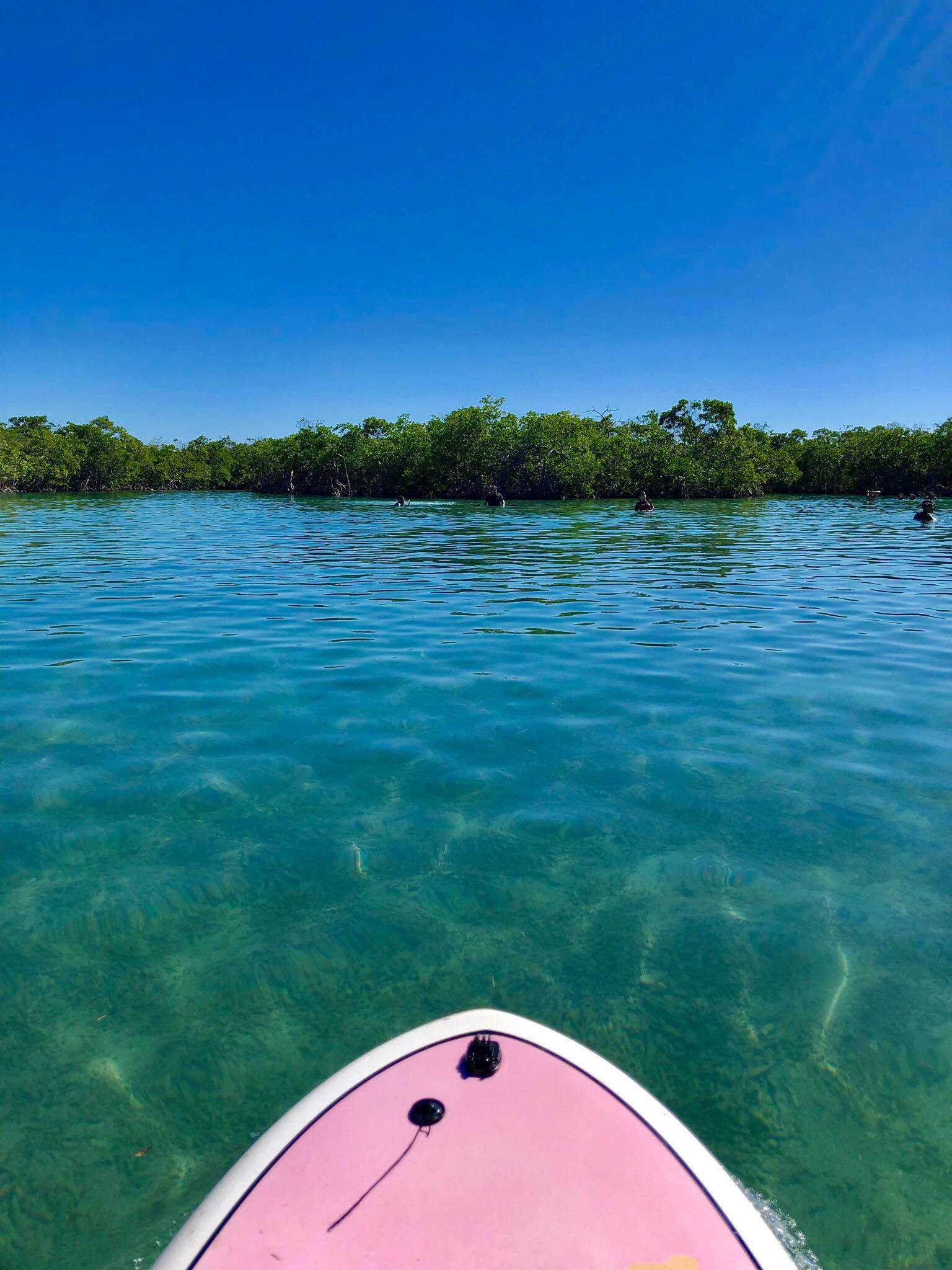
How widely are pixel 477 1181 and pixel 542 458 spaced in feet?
170

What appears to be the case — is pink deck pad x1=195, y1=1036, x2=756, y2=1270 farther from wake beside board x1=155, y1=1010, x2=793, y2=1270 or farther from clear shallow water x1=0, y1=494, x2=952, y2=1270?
clear shallow water x1=0, y1=494, x2=952, y2=1270

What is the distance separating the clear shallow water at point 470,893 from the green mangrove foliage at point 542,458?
45.3m

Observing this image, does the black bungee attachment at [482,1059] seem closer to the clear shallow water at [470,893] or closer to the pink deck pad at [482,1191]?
the pink deck pad at [482,1191]

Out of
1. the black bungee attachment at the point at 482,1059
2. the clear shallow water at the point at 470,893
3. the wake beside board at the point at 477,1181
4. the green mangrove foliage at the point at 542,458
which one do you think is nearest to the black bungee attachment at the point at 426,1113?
the wake beside board at the point at 477,1181

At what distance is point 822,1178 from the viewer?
2.32 m

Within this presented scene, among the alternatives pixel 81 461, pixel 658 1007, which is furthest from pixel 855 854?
pixel 81 461

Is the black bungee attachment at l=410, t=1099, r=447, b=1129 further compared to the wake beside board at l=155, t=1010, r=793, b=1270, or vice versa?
the black bungee attachment at l=410, t=1099, r=447, b=1129

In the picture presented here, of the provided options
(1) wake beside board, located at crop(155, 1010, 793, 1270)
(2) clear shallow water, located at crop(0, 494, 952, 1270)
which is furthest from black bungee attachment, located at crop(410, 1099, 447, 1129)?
(2) clear shallow water, located at crop(0, 494, 952, 1270)

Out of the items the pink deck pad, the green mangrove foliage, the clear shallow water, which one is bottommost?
the clear shallow water

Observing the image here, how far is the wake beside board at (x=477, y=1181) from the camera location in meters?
1.57

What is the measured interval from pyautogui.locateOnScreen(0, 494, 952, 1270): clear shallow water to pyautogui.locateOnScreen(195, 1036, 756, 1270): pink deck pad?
792 mm

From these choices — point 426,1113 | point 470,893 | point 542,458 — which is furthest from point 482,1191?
point 542,458

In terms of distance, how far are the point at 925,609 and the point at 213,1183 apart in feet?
39.5

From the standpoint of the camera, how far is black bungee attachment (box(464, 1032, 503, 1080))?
6.56 ft
